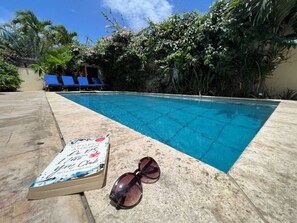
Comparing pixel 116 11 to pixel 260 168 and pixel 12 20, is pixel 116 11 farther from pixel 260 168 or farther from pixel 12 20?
pixel 12 20

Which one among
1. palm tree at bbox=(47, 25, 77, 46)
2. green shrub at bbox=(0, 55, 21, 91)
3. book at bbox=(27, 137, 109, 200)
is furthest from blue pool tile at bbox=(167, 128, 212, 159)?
palm tree at bbox=(47, 25, 77, 46)

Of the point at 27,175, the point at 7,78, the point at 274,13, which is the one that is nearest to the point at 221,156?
the point at 27,175

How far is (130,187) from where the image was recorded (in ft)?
2.90

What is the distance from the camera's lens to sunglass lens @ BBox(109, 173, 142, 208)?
2.68 feet

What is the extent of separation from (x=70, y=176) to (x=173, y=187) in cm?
65

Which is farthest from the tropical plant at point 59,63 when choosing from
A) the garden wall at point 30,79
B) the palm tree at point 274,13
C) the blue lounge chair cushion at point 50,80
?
the palm tree at point 274,13

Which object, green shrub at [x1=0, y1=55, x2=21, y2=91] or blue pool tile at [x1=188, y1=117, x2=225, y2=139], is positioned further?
green shrub at [x1=0, y1=55, x2=21, y2=91]

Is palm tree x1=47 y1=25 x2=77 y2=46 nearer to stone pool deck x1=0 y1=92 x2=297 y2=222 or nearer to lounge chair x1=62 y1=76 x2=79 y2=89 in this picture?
lounge chair x1=62 y1=76 x2=79 y2=89

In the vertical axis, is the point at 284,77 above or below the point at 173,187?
above

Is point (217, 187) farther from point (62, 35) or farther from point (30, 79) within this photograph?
point (62, 35)

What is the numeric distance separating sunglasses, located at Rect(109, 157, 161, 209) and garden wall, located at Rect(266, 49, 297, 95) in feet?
27.4

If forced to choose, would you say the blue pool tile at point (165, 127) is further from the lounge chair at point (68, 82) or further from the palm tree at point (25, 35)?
the palm tree at point (25, 35)

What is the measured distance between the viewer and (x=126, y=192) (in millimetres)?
850

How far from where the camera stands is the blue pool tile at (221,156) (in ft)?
6.33
